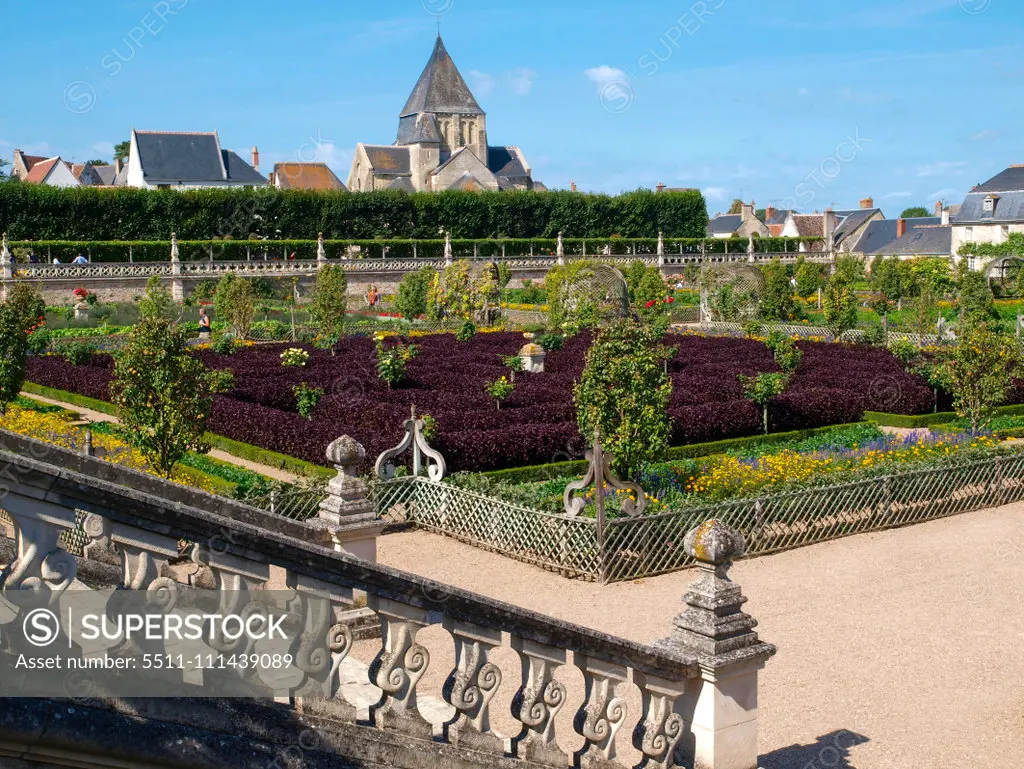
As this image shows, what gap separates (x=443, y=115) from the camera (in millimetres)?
89125

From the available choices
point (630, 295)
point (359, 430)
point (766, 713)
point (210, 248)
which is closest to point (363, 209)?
point (210, 248)

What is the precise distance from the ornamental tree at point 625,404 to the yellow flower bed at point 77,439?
4924mm

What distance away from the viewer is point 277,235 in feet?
197

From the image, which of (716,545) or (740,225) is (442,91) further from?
(716,545)

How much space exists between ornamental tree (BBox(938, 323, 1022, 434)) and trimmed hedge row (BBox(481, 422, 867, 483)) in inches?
80.6

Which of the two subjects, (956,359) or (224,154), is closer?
(956,359)

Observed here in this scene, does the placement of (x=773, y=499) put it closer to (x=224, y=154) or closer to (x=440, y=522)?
(x=440, y=522)

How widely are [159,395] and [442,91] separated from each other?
79038 mm

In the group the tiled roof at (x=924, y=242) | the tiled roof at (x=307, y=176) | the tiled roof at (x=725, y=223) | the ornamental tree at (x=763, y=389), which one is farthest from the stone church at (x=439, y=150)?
the ornamental tree at (x=763, y=389)

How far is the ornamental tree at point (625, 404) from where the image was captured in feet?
45.7

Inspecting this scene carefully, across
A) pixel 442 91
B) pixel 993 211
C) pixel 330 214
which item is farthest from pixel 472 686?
pixel 442 91

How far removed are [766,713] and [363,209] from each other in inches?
2196

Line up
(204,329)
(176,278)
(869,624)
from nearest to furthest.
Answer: (869,624) → (204,329) → (176,278)

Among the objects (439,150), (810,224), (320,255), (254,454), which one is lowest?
(254,454)
